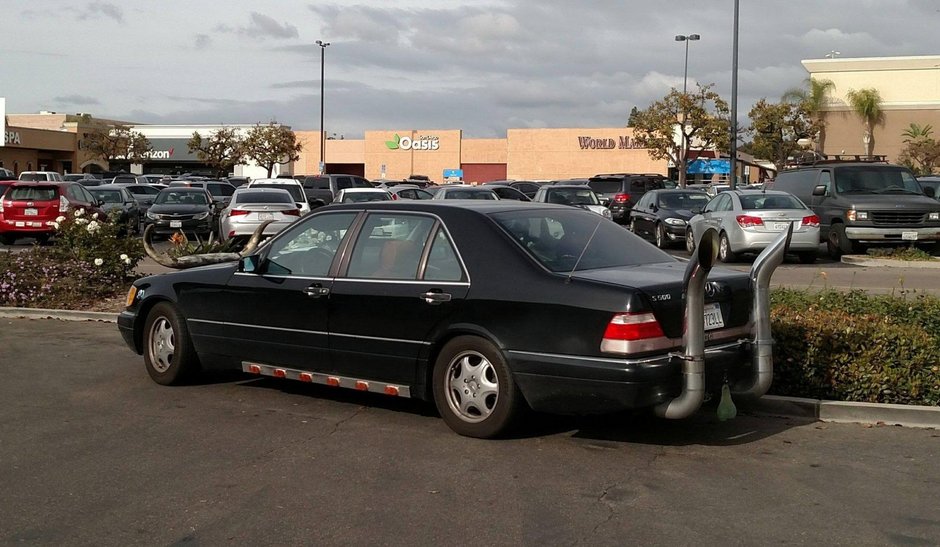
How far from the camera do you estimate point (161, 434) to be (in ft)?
23.3

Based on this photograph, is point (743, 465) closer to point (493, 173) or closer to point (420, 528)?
point (420, 528)

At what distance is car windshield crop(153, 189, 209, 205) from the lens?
28.2m

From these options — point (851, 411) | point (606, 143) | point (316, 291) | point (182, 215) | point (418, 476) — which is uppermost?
point (606, 143)

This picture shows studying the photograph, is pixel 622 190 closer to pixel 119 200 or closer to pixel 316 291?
pixel 119 200

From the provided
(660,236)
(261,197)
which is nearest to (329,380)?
(261,197)

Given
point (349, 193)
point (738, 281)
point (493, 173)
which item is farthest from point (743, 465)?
point (493, 173)

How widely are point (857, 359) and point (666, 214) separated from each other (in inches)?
677

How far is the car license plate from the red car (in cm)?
2084

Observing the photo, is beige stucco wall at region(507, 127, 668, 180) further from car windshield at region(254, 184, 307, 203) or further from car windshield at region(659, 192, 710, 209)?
car windshield at region(254, 184, 307, 203)

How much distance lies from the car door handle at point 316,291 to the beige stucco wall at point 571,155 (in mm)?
67324

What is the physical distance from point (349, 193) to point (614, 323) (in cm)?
2267

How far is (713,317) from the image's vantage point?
6.63 meters

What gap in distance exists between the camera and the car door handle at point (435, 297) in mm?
6832

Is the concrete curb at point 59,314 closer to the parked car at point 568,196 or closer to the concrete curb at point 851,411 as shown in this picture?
the concrete curb at point 851,411
